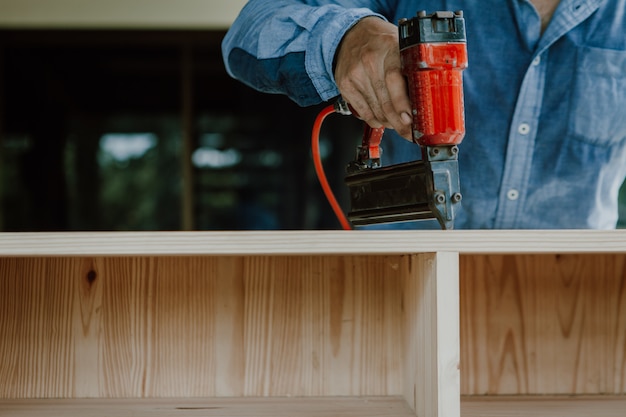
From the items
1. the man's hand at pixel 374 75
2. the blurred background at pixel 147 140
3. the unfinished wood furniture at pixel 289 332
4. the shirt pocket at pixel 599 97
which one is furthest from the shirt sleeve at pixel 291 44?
the blurred background at pixel 147 140

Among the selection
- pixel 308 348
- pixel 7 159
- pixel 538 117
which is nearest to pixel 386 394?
pixel 308 348

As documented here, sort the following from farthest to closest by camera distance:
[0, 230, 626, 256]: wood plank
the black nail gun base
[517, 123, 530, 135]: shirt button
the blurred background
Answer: the blurred background → [517, 123, 530, 135]: shirt button → the black nail gun base → [0, 230, 626, 256]: wood plank

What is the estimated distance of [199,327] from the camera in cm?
125

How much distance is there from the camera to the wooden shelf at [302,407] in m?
1.14

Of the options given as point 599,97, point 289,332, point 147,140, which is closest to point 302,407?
point 289,332

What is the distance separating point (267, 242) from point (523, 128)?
909 mm

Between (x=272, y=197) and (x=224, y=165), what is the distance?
1.30 ft

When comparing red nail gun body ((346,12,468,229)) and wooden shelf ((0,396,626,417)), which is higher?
red nail gun body ((346,12,468,229))

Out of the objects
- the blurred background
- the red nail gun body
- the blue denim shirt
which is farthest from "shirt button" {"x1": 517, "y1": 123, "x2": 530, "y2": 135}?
the blurred background

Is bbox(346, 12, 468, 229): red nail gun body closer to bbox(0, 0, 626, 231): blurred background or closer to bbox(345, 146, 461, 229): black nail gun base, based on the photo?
bbox(345, 146, 461, 229): black nail gun base

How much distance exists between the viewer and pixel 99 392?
124 centimetres

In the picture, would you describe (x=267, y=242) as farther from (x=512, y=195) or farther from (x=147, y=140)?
(x=147, y=140)

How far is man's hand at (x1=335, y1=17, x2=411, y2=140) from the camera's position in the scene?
1.05 meters

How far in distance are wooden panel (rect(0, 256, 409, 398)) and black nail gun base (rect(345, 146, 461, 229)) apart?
0.14m
